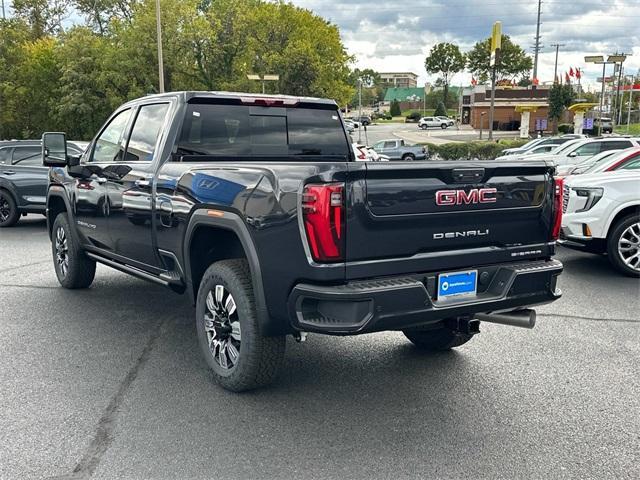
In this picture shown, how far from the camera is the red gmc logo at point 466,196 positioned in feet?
11.8

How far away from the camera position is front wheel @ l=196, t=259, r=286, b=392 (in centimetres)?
386

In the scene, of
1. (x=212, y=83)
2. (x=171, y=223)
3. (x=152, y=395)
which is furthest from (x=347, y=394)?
(x=212, y=83)

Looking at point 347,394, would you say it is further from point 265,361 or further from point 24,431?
point 24,431

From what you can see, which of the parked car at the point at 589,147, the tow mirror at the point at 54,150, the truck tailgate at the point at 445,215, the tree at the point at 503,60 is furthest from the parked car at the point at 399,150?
the tree at the point at 503,60

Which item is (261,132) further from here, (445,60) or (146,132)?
(445,60)

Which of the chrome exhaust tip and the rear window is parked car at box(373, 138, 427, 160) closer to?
the rear window

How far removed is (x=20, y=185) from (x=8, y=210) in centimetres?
68

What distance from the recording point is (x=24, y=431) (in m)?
3.62

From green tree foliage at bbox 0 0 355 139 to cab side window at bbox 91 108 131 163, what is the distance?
33.4 meters

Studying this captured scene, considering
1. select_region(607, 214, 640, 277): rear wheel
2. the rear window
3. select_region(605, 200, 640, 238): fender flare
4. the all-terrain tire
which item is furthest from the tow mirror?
select_region(607, 214, 640, 277): rear wheel

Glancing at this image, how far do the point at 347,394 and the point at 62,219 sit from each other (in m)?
4.21

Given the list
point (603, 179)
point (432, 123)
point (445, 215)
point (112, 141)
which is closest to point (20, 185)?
point (112, 141)

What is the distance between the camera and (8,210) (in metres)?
12.8

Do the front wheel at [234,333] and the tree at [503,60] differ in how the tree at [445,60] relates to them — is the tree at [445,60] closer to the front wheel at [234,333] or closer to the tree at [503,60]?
the tree at [503,60]
